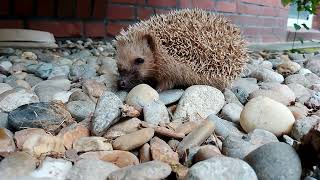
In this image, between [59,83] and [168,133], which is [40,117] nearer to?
[168,133]

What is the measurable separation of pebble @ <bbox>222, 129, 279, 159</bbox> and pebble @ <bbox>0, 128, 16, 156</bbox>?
1.94 feet

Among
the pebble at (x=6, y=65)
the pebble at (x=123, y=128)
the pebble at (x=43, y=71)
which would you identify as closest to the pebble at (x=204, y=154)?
the pebble at (x=123, y=128)

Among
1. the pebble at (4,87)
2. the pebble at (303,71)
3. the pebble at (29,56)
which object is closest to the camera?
the pebble at (4,87)

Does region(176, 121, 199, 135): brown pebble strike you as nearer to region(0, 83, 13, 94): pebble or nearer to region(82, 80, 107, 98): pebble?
region(82, 80, 107, 98): pebble

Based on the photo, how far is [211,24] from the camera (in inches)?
72.0

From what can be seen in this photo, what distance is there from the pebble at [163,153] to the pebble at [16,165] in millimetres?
317

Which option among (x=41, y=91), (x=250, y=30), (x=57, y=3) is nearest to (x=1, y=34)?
(x=57, y=3)

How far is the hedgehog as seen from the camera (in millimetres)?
1736

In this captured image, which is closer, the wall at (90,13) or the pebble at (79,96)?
the pebble at (79,96)

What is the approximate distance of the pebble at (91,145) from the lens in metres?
1.17

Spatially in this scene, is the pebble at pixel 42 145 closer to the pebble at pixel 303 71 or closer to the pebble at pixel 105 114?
the pebble at pixel 105 114

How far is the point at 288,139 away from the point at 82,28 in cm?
230

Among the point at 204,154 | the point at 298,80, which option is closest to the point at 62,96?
the point at 204,154

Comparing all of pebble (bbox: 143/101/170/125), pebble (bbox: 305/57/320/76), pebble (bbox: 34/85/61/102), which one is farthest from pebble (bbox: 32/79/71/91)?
pebble (bbox: 305/57/320/76)
